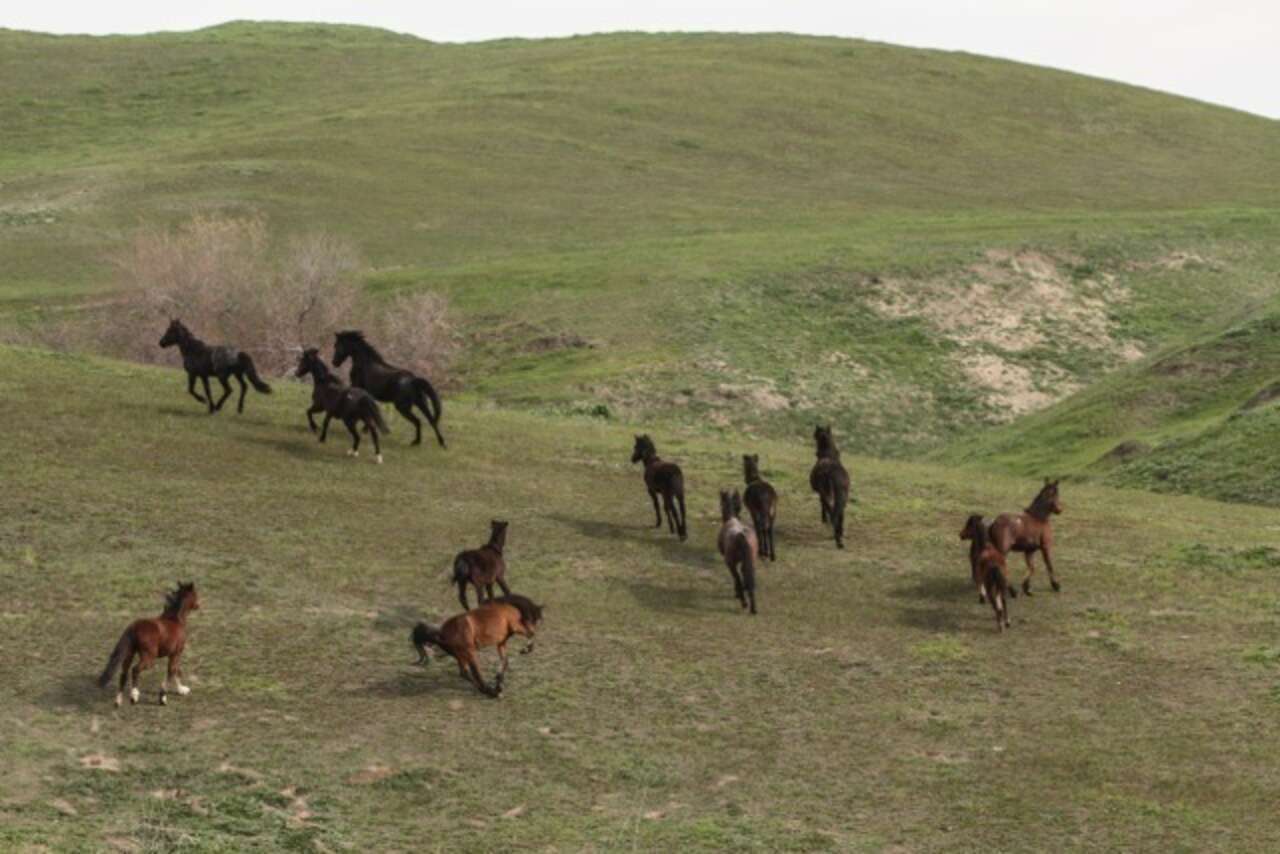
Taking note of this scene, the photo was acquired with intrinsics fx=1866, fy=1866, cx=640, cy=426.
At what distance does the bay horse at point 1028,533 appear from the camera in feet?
84.9

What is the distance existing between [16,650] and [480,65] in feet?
393

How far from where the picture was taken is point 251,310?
62.4 m

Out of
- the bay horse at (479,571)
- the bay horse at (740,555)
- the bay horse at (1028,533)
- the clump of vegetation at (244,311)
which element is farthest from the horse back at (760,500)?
the clump of vegetation at (244,311)

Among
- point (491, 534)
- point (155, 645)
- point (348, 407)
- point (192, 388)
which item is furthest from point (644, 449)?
point (155, 645)

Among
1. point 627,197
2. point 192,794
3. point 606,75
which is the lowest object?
point 192,794

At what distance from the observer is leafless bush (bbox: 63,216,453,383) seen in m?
61.3

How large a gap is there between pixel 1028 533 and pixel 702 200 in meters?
73.4

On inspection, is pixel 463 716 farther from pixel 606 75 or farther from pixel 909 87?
pixel 909 87

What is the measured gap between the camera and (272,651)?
21.4 meters

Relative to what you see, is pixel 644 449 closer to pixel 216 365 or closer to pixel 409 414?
pixel 409 414

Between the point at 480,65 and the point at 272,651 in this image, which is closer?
the point at 272,651

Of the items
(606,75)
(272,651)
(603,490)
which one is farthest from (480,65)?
(272,651)

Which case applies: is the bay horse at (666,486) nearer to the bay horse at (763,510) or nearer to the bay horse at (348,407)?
the bay horse at (763,510)

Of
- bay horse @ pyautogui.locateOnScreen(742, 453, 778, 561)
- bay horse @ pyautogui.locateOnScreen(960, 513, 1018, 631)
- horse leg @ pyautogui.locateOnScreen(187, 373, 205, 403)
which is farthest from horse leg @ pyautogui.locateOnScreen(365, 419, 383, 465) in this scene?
bay horse @ pyautogui.locateOnScreen(960, 513, 1018, 631)
